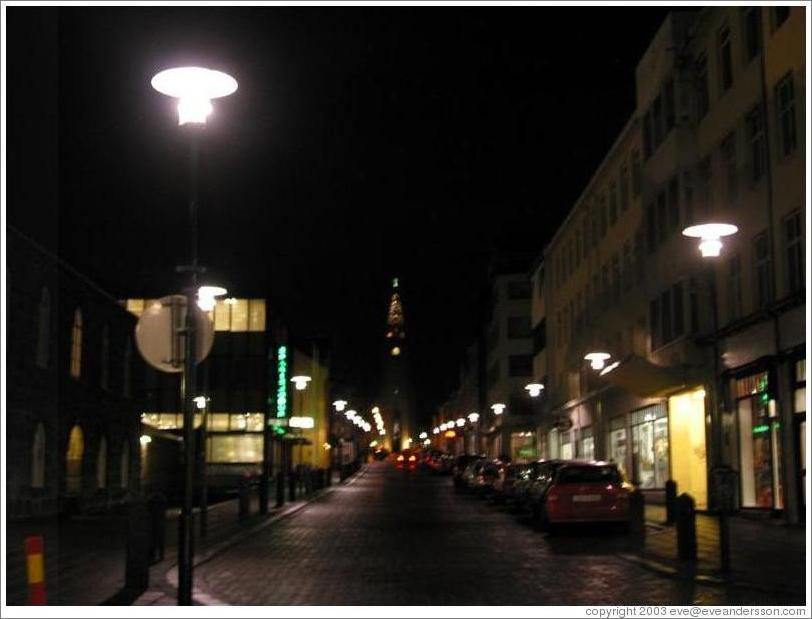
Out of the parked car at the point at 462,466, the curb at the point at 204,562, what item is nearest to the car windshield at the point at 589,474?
the curb at the point at 204,562

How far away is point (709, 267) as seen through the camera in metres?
21.2

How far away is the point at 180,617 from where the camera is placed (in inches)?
472

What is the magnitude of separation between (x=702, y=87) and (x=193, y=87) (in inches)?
967

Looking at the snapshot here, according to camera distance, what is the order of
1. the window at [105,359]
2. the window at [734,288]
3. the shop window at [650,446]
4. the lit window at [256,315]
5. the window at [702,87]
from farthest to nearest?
the lit window at [256,315], the window at [105,359], the shop window at [650,446], the window at [702,87], the window at [734,288]

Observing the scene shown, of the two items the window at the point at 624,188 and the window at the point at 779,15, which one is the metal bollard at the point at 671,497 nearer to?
the window at the point at 779,15

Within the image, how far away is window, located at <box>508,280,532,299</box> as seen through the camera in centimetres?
9038

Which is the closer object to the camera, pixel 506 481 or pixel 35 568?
pixel 35 568

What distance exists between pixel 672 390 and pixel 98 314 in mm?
17993

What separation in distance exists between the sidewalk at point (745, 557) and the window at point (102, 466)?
64.9ft

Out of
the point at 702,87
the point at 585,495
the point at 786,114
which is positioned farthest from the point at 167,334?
the point at 702,87

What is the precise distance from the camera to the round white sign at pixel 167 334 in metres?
12.2

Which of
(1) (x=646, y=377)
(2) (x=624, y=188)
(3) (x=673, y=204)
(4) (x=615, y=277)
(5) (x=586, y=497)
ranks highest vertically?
(2) (x=624, y=188)

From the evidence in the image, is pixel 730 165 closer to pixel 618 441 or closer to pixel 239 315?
pixel 618 441

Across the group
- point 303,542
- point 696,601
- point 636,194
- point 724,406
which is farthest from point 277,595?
point 636,194
